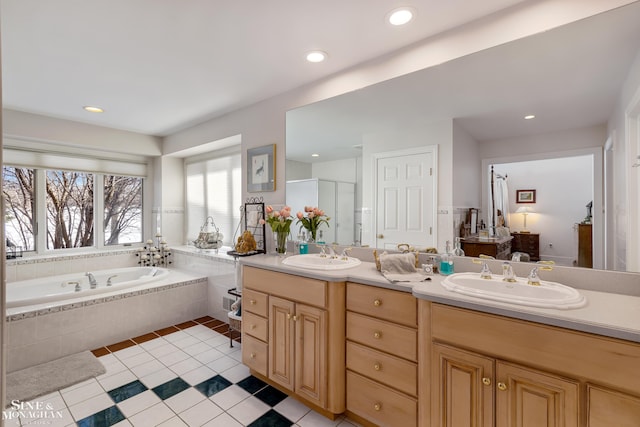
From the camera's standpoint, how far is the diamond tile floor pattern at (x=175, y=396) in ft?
5.88

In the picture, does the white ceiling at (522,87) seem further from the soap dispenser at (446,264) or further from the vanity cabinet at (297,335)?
the vanity cabinet at (297,335)

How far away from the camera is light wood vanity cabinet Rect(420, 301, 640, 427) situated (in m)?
1.01

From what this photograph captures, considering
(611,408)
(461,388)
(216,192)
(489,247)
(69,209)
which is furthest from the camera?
(216,192)

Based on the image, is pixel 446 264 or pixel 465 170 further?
pixel 465 170

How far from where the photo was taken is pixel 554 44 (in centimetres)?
145

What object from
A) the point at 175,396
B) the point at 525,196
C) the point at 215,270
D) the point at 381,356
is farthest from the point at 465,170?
the point at 215,270

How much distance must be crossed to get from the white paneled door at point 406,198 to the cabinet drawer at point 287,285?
0.62 meters

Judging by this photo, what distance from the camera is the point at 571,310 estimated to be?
1130 mm

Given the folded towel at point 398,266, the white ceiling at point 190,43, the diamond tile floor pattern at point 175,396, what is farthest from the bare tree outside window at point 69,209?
the folded towel at point 398,266

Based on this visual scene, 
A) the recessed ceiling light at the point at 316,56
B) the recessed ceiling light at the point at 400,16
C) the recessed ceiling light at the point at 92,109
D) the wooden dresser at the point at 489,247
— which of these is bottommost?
the wooden dresser at the point at 489,247

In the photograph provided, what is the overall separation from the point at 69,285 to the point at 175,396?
7.59ft

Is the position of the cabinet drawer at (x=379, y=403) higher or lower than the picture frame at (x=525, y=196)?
lower

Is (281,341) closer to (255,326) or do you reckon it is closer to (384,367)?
(255,326)

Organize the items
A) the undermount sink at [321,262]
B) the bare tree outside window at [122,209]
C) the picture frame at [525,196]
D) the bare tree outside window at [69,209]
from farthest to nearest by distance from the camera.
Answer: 1. the bare tree outside window at [122,209]
2. the bare tree outside window at [69,209]
3. the undermount sink at [321,262]
4. the picture frame at [525,196]
